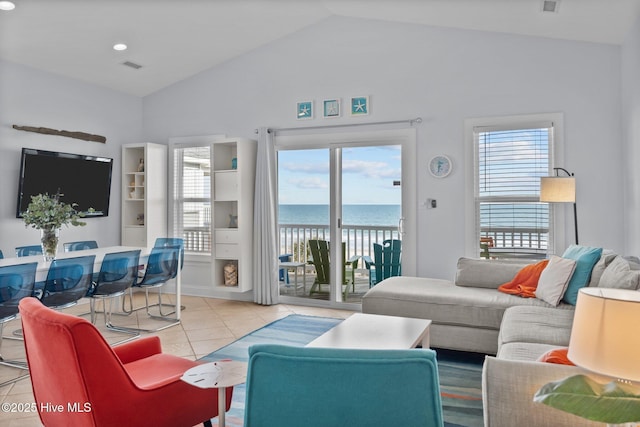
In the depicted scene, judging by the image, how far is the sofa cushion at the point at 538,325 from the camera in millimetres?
2658

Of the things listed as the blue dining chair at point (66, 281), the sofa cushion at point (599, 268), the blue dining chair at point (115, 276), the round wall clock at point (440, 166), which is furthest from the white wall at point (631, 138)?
the blue dining chair at point (66, 281)

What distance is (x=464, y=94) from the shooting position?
483cm

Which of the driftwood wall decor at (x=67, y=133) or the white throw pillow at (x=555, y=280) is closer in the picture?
the white throw pillow at (x=555, y=280)

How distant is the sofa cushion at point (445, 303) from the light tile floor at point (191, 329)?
4.27 ft

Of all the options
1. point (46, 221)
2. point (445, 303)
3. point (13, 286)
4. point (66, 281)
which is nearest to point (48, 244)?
point (46, 221)

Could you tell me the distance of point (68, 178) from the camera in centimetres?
542

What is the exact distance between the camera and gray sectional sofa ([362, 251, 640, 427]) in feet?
5.06

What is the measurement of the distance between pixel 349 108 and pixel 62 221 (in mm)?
3249

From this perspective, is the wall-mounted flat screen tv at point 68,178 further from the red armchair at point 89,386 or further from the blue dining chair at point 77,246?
the red armchair at point 89,386

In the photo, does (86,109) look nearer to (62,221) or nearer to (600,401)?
(62,221)

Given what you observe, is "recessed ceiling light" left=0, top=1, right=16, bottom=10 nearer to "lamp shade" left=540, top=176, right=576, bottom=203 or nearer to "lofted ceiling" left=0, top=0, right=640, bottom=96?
"lofted ceiling" left=0, top=0, right=640, bottom=96

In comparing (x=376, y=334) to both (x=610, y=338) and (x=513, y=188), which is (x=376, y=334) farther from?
(x=513, y=188)

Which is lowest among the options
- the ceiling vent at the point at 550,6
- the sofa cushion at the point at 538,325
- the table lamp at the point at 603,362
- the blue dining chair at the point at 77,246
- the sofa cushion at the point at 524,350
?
the sofa cushion at the point at 524,350

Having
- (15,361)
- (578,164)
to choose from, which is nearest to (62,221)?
(15,361)
